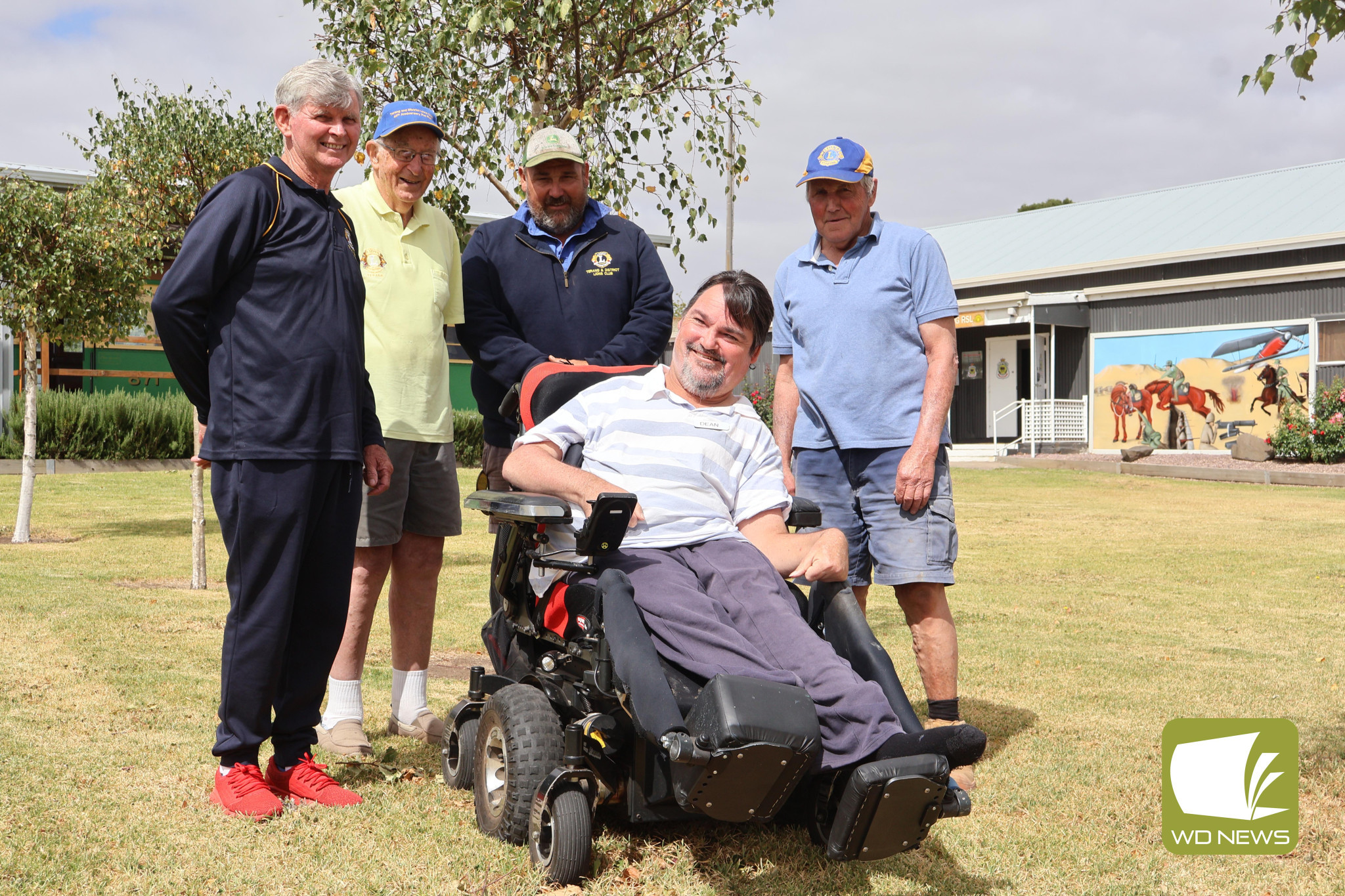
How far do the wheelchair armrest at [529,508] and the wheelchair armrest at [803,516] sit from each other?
75 centimetres

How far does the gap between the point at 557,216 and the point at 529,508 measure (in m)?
1.76

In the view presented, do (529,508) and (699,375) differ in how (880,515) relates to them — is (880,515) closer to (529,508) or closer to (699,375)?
(699,375)

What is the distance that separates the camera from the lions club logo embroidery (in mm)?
3926

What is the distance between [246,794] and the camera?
332 cm

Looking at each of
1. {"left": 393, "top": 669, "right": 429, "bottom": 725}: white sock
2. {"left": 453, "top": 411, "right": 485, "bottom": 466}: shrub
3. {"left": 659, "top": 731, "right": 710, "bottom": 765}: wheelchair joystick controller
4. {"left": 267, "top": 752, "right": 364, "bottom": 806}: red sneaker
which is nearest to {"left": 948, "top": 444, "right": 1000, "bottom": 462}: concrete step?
{"left": 453, "top": 411, "right": 485, "bottom": 466}: shrub

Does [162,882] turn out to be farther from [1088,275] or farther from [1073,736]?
[1088,275]

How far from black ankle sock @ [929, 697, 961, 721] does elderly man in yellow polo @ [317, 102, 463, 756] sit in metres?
1.85

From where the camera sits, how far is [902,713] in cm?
265

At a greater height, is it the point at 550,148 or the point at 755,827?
the point at 550,148

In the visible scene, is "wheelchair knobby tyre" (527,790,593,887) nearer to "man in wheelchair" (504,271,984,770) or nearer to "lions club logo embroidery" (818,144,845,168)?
"man in wheelchair" (504,271,984,770)

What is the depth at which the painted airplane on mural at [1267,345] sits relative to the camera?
20.3m

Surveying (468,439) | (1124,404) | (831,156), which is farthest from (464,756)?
(1124,404)

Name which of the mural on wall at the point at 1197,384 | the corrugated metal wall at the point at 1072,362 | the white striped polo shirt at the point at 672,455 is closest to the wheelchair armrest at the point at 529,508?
the white striped polo shirt at the point at 672,455

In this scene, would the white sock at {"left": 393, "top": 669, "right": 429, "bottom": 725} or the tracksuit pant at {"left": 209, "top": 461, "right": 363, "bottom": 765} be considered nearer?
the tracksuit pant at {"left": 209, "top": 461, "right": 363, "bottom": 765}
